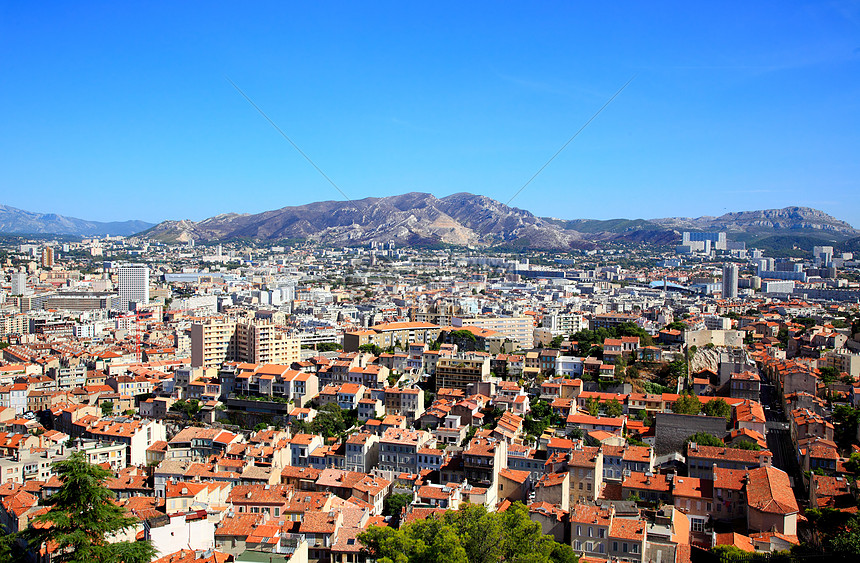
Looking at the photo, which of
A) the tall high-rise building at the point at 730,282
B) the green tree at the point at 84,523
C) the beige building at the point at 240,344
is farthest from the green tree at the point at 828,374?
the tall high-rise building at the point at 730,282

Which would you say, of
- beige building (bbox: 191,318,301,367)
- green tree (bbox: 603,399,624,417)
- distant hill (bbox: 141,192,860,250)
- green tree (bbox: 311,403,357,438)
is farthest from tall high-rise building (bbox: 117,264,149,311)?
distant hill (bbox: 141,192,860,250)

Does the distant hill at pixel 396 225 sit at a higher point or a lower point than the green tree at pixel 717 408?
higher

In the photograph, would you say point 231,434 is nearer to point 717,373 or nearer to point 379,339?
point 379,339

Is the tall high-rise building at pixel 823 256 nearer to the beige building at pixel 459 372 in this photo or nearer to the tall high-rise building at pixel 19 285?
the beige building at pixel 459 372

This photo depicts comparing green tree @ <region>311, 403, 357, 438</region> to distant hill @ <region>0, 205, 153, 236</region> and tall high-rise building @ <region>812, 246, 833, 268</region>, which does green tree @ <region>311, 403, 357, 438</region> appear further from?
distant hill @ <region>0, 205, 153, 236</region>

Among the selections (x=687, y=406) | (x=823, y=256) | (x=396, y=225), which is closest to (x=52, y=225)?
(x=396, y=225)

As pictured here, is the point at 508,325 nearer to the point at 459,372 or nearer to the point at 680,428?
the point at 459,372
